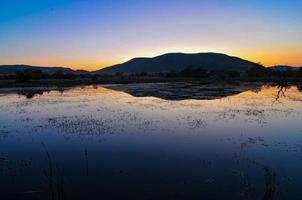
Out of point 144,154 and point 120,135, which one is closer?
point 144,154

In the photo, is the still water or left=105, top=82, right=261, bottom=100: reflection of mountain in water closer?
the still water

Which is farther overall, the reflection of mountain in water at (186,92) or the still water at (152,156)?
the reflection of mountain in water at (186,92)

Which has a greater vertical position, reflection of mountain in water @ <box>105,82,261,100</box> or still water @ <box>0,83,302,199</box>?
still water @ <box>0,83,302,199</box>

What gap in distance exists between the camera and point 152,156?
13102 mm

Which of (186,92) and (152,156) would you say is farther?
(186,92)

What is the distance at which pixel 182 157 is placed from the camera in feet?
42.3

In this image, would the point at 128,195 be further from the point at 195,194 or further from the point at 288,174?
the point at 288,174

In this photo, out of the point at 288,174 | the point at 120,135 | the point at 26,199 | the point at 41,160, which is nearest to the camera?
the point at 26,199

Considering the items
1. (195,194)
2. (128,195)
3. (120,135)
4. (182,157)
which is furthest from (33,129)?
(195,194)

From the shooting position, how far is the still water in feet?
30.5

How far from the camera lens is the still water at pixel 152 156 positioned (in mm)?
9289

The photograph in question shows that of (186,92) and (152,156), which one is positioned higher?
(152,156)

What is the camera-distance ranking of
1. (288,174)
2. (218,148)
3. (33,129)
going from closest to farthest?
1. (288,174)
2. (218,148)
3. (33,129)

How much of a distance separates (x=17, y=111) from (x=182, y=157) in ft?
67.5
